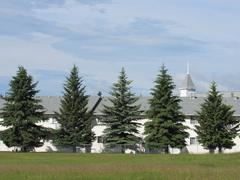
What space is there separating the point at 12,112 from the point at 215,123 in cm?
2413

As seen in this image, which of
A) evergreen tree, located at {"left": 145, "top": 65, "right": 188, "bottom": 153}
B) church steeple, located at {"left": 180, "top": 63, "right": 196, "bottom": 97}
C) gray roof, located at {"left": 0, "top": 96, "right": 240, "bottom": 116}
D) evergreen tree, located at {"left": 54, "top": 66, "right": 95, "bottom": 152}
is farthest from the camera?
church steeple, located at {"left": 180, "top": 63, "right": 196, "bottom": 97}

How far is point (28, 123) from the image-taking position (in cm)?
7200

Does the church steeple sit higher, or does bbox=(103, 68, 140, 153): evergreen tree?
the church steeple

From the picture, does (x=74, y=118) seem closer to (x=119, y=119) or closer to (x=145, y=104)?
(x=119, y=119)

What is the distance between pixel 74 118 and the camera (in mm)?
75312

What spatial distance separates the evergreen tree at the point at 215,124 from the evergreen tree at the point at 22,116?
62.3 ft

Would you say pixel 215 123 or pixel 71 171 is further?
pixel 215 123

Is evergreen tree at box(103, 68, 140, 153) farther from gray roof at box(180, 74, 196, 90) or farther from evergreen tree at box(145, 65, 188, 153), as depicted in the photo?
gray roof at box(180, 74, 196, 90)

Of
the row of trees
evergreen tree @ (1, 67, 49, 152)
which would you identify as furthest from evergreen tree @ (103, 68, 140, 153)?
evergreen tree @ (1, 67, 49, 152)

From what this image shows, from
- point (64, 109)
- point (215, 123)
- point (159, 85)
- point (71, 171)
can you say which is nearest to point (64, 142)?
point (64, 109)

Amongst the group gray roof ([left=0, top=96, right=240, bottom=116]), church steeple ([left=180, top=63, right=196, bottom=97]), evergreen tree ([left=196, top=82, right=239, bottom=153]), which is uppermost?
church steeple ([left=180, top=63, right=196, bottom=97])

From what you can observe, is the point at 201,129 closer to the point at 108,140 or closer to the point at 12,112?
the point at 108,140

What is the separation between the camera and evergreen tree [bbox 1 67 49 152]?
71500mm

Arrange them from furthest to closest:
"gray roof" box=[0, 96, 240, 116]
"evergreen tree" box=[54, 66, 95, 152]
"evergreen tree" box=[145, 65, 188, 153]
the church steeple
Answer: the church steeple < "gray roof" box=[0, 96, 240, 116] < "evergreen tree" box=[54, 66, 95, 152] < "evergreen tree" box=[145, 65, 188, 153]
